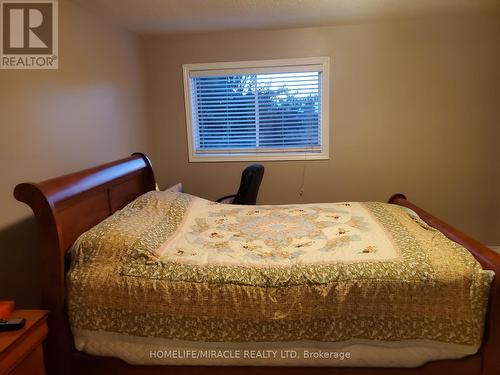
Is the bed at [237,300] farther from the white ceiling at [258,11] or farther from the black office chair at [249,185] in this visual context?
the white ceiling at [258,11]

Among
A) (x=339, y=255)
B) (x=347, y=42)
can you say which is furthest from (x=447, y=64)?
(x=339, y=255)

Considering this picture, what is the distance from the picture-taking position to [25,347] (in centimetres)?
133

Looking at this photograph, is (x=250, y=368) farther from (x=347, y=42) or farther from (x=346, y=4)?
(x=347, y=42)

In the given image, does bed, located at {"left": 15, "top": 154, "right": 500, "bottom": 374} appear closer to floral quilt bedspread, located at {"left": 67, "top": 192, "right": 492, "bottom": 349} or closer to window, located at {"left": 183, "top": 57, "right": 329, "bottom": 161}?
floral quilt bedspread, located at {"left": 67, "top": 192, "right": 492, "bottom": 349}

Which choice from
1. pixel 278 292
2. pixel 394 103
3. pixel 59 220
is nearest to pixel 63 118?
pixel 59 220

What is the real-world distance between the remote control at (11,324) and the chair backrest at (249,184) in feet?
6.71

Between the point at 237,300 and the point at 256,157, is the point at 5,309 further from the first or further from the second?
the point at 256,157

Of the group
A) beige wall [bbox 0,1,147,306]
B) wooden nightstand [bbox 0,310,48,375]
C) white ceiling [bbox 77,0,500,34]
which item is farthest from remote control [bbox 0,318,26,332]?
white ceiling [bbox 77,0,500,34]

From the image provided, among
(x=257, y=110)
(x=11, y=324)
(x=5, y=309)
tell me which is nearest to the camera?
(x=11, y=324)

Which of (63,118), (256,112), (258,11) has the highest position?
(258,11)

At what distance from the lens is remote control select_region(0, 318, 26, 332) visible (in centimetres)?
132

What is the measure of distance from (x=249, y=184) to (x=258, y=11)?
55.6 inches

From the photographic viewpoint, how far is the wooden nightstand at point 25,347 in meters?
1.24

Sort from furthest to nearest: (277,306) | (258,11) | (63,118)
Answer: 1. (258,11)
2. (63,118)
3. (277,306)
